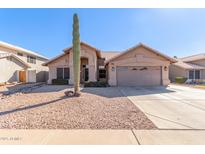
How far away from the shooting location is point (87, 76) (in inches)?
856

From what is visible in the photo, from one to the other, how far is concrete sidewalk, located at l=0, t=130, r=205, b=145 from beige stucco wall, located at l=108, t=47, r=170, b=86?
13628 millimetres

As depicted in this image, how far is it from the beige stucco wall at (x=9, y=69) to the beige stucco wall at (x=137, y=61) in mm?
14518

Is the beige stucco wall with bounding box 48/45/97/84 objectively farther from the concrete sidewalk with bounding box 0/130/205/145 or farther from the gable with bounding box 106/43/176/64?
the concrete sidewalk with bounding box 0/130/205/145

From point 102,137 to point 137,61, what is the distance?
1497 centimetres

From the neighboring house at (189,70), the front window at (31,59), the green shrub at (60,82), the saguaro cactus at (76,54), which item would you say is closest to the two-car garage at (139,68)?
the green shrub at (60,82)

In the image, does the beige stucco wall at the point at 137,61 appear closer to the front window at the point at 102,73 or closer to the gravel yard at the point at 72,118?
the front window at the point at 102,73

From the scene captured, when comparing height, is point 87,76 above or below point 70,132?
above

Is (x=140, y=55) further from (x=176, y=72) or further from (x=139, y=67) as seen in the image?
(x=176, y=72)

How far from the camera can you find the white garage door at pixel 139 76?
18.6 metres
